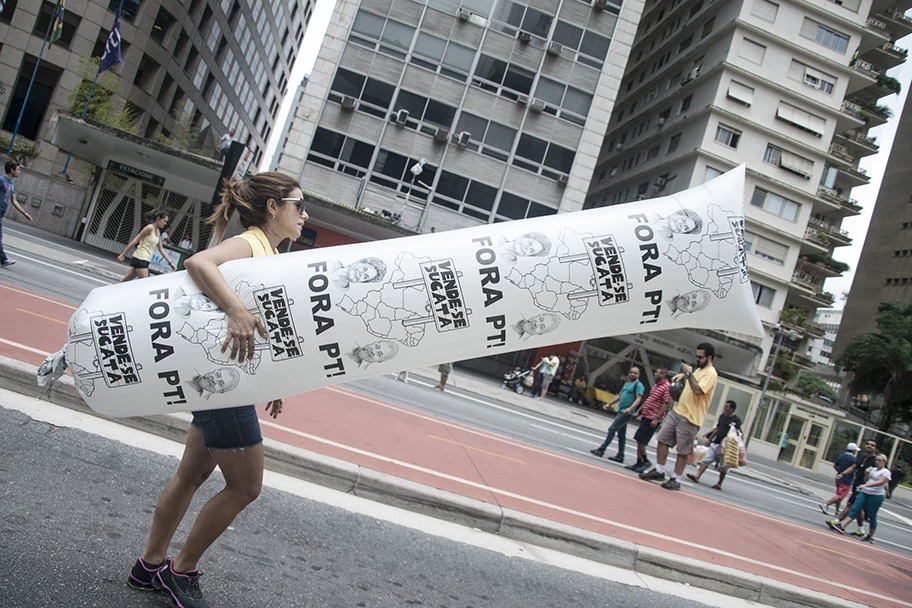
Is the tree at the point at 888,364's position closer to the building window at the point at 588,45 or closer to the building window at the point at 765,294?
the building window at the point at 765,294

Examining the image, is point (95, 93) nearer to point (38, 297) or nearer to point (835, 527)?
point (38, 297)

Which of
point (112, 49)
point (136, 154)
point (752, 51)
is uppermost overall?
point (752, 51)

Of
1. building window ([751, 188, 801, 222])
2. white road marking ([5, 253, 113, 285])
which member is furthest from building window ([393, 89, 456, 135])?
building window ([751, 188, 801, 222])

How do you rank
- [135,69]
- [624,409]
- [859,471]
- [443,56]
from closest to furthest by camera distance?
[624,409], [859,471], [443,56], [135,69]

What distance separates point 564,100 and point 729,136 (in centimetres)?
1195

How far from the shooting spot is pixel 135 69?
39.9m

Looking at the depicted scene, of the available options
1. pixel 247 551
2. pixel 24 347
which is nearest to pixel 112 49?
pixel 24 347

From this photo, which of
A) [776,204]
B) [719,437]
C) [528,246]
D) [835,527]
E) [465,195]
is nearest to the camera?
[528,246]

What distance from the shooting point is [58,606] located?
2639 millimetres

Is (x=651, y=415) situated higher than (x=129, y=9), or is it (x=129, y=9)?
(x=129, y=9)

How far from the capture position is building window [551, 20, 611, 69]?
1203 inches

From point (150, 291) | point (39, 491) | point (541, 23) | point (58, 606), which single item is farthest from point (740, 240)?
point (541, 23)

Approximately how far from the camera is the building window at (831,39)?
123 feet

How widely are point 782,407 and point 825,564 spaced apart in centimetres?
2597
